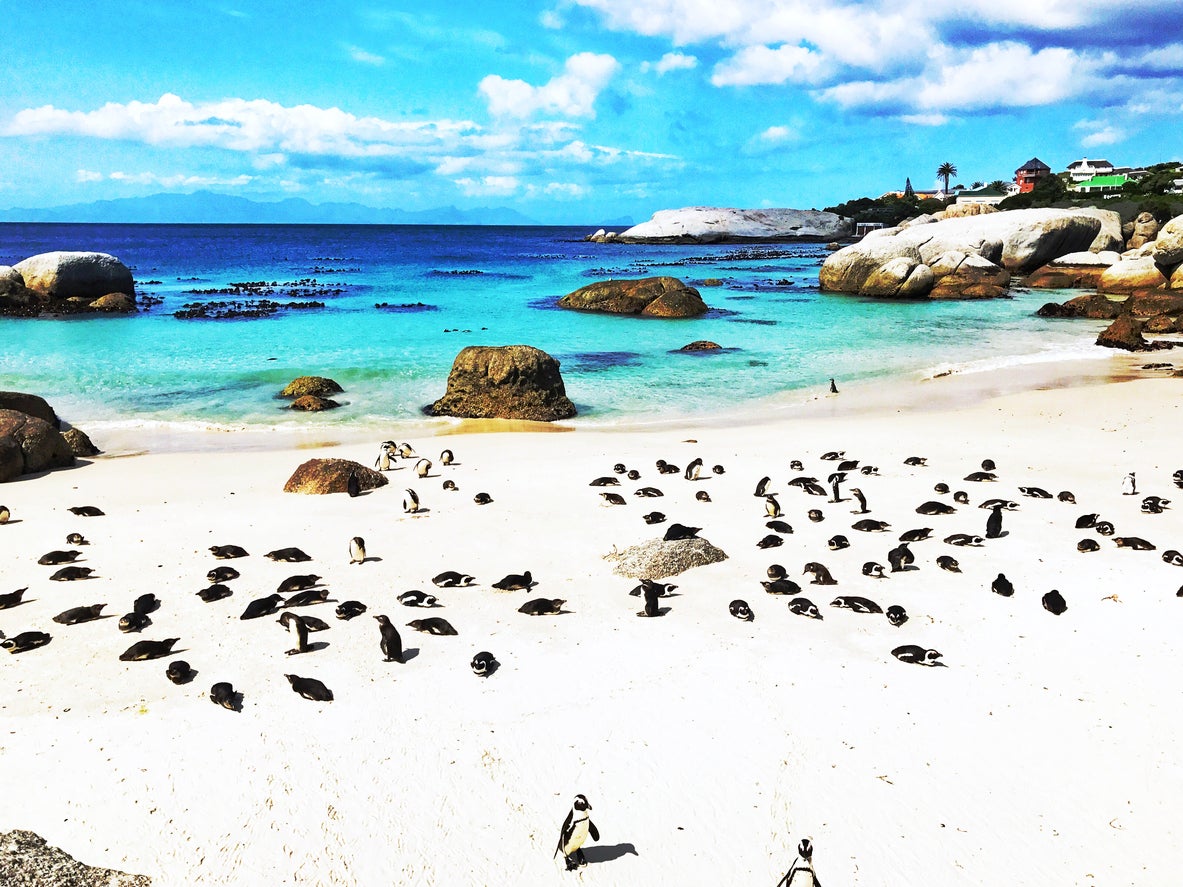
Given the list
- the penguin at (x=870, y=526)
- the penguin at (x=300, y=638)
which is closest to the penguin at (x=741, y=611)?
the penguin at (x=870, y=526)

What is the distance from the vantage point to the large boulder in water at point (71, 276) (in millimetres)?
40969

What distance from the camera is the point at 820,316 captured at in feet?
128

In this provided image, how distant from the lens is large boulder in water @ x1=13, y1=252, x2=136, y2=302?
4097cm

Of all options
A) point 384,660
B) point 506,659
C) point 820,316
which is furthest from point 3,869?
point 820,316

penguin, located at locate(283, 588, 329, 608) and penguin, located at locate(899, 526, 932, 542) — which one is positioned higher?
penguin, located at locate(899, 526, 932, 542)

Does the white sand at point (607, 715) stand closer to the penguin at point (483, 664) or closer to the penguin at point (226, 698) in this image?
the penguin at point (226, 698)

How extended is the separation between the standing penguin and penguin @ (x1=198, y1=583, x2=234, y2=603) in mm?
6368

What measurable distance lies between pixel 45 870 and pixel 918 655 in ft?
21.8

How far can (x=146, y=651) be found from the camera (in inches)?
290

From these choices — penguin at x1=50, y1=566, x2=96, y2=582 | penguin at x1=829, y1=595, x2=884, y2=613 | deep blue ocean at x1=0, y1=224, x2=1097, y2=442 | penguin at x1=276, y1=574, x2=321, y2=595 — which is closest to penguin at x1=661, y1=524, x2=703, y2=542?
penguin at x1=829, y1=595, x2=884, y2=613

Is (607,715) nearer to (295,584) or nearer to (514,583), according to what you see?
(514,583)

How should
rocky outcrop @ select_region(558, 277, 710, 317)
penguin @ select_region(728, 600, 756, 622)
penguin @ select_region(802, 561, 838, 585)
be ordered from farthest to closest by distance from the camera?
rocky outcrop @ select_region(558, 277, 710, 317)
penguin @ select_region(802, 561, 838, 585)
penguin @ select_region(728, 600, 756, 622)

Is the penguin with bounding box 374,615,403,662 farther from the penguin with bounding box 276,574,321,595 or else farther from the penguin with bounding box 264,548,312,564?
the penguin with bounding box 264,548,312,564

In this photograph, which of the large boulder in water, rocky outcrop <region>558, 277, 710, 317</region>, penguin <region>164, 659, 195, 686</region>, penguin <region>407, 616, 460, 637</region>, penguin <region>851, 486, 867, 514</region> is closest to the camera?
penguin <region>164, 659, 195, 686</region>
